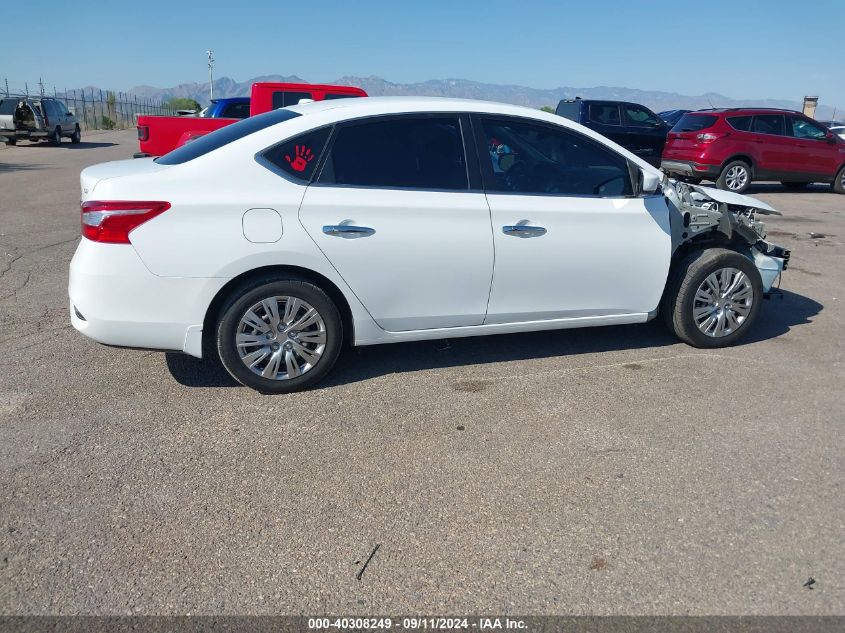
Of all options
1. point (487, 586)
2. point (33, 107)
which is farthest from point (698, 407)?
point (33, 107)

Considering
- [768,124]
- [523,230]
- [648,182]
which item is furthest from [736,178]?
[523,230]

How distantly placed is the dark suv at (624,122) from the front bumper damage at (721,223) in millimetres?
12819

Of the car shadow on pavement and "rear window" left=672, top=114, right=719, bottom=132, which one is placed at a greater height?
"rear window" left=672, top=114, right=719, bottom=132

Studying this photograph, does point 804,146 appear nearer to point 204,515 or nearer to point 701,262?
point 701,262

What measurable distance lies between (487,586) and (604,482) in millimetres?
1012

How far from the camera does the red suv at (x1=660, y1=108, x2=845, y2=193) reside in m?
14.5

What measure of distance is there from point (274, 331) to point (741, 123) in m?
13.4

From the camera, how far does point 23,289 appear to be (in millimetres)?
6523

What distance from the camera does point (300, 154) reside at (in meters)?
4.29

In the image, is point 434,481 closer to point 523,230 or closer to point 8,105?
point 523,230

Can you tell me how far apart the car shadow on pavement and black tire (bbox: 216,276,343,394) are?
201mm

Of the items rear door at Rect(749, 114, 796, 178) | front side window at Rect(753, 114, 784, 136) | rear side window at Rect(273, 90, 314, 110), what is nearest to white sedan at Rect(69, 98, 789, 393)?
rear side window at Rect(273, 90, 314, 110)

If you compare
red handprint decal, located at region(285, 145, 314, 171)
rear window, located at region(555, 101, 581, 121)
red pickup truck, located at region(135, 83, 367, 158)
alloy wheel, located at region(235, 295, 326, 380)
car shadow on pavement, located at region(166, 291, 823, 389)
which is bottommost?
car shadow on pavement, located at region(166, 291, 823, 389)

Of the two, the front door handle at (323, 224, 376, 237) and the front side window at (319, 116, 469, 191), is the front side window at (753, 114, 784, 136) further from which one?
the front door handle at (323, 224, 376, 237)
